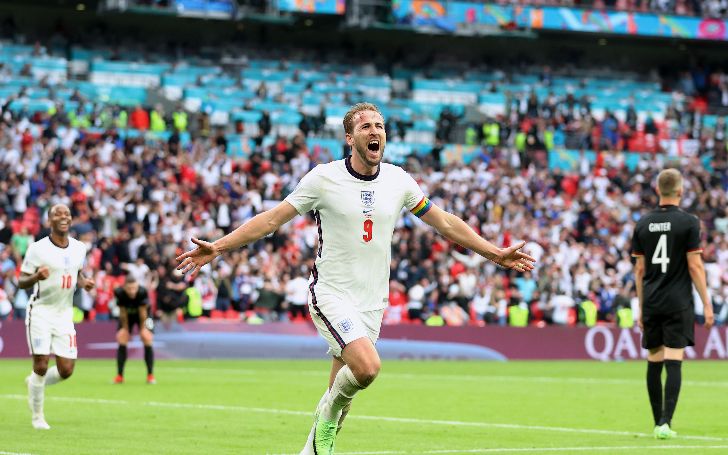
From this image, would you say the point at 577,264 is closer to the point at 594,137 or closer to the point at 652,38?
the point at 594,137

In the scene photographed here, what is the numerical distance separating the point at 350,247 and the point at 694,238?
503 cm

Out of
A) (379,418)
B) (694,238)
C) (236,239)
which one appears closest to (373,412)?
(379,418)

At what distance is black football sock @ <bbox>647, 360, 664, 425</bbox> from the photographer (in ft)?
44.5

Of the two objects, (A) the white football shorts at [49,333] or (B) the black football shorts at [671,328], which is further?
(A) the white football shorts at [49,333]

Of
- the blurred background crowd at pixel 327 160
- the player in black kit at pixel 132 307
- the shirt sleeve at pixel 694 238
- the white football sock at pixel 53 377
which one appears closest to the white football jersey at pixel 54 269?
the white football sock at pixel 53 377

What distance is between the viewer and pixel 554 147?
4631 centimetres

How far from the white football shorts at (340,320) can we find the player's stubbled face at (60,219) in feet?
18.5

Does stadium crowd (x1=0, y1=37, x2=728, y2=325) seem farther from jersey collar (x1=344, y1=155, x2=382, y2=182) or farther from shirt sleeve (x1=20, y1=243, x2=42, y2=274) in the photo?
jersey collar (x1=344, y1=155, x2=382, y2=182)

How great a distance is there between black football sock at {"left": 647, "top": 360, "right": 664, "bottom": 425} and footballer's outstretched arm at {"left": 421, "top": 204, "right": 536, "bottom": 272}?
3.99 meters

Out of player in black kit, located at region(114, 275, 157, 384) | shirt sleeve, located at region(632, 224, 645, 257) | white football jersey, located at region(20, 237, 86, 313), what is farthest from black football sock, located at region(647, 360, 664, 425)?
player in black kit, located at region(114, 275, 157, 384)

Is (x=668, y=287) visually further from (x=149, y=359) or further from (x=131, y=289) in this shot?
(x=131, y=289)

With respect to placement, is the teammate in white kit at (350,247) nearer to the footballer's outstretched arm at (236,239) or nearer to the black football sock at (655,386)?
the footballer's outstretched arm at (236,239)

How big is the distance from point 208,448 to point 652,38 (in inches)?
→ 1828

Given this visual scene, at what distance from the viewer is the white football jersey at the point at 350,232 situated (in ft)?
31.8
